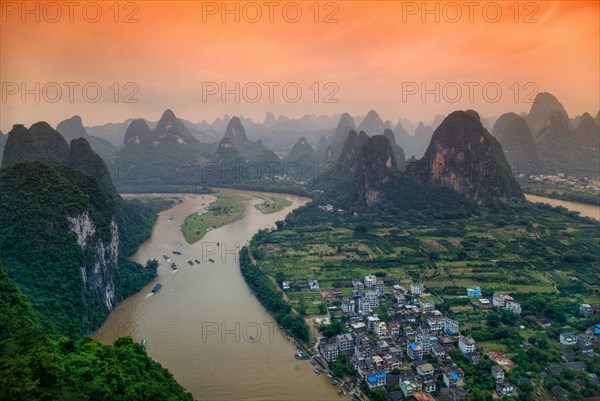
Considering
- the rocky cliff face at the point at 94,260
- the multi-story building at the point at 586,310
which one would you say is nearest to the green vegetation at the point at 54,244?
the rocky cliff face at the point at 94,260

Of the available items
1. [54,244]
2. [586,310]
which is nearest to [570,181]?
[586,310]

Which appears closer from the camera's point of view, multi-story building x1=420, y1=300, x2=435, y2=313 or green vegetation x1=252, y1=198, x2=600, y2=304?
multi-story building x1=420, y1=300, x2=435, y2=313

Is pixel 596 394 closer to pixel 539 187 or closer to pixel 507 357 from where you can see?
pixel 507 357

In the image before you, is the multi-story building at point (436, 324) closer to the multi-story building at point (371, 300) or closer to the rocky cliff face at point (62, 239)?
the multi-story building at point (371, 300)

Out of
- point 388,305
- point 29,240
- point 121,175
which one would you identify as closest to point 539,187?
point 388,305

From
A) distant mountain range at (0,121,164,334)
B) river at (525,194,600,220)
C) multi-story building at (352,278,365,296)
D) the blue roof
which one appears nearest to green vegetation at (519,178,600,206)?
river at (525,194,600,220)

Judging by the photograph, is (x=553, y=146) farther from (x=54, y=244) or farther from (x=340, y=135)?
(x=54, y=244)

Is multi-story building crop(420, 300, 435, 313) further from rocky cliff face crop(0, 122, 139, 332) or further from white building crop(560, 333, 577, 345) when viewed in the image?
rocky cliff face crop(0, 122, 139, 332)
